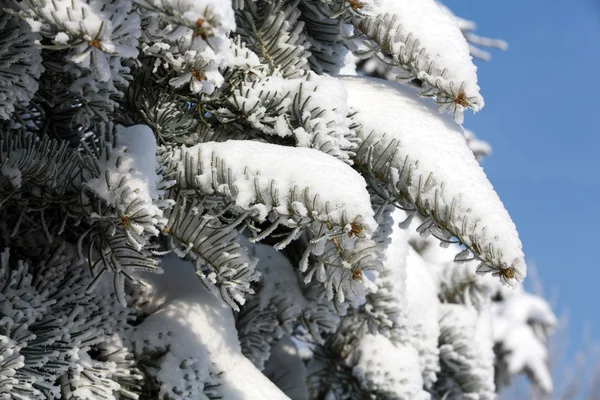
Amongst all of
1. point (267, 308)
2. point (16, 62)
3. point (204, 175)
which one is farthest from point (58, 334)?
point (267, 308)

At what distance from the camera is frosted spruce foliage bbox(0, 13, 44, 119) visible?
4.14ft

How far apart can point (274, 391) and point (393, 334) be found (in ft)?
2.63

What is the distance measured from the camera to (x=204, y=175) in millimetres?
1451

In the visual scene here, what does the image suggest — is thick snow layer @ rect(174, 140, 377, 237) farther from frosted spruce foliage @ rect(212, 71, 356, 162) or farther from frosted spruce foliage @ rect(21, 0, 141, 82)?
frosted spruce foliage @ rect(21, 0, 141, 82)

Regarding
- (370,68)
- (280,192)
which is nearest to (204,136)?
(280,192)

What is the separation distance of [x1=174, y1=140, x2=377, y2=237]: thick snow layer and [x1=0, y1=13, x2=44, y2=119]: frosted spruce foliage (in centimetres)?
36

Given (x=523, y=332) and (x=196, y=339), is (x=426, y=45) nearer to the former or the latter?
(x=196, y=339)

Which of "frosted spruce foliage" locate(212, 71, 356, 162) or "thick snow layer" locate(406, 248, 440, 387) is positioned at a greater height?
"frosted spruce foliage" locate(212, 71, 356, 162)

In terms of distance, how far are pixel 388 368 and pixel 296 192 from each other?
53.0 inches

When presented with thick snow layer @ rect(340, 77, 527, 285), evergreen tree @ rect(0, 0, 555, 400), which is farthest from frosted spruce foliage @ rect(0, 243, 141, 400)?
thick snow layer @ rect(340, 77, 527, 285)

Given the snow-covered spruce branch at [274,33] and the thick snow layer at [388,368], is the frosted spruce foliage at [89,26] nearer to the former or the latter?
the snow-covered spruce branch at [274,33]

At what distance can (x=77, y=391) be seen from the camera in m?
1.57

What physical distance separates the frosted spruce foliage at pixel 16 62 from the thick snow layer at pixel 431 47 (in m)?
0.74

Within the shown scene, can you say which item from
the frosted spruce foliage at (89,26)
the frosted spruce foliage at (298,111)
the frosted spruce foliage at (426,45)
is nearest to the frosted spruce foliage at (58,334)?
the frosted spruce foliage at (298,111)
